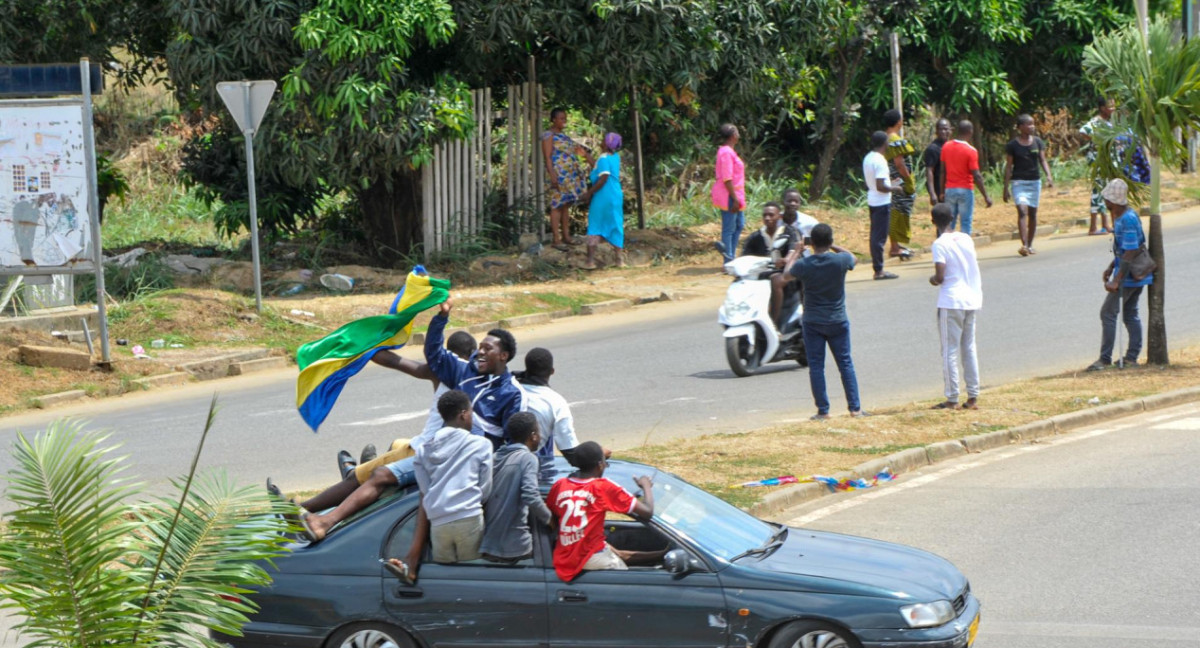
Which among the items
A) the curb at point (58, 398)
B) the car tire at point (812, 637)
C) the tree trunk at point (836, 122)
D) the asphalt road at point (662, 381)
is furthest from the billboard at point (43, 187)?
the tree trunk at point (836, 122)

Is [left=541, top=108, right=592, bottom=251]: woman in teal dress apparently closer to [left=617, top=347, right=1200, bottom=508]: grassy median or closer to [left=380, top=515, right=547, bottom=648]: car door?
[left=617, top=347, right=1200, bottom=508]: grassy median

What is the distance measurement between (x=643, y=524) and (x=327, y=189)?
15.8 metres

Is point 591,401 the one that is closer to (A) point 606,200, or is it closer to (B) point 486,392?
(B) point 486,392

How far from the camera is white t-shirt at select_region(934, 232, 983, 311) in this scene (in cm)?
1155

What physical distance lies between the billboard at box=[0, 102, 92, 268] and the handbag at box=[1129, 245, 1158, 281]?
35.3 feet

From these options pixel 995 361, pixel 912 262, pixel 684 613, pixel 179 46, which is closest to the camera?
pixel 684 613

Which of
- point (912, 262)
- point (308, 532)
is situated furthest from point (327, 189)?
point (308, 532)

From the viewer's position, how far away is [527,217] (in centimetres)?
2098

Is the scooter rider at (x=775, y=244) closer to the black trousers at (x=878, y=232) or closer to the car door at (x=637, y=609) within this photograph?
the black trousers at (x=878, y=232)

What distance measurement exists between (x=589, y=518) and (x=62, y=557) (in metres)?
2.74

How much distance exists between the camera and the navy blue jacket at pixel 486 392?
288 inches

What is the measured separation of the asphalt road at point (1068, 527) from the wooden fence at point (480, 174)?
10842 millimetres

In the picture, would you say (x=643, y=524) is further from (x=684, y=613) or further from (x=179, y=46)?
(x=179, y=46)

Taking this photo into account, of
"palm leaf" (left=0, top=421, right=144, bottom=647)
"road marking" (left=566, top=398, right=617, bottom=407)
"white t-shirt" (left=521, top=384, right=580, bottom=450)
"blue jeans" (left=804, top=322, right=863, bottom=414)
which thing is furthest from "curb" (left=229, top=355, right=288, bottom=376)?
"palm leaf" (left=0, top=421, right=144, bottom=647)
